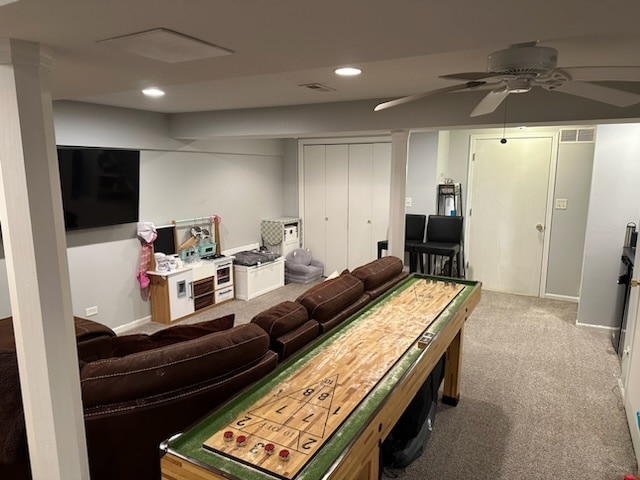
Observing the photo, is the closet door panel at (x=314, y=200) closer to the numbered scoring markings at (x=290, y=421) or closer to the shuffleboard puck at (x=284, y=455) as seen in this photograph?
the numbered scoring markings at (x=290, y=421)

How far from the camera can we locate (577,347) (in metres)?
4.20

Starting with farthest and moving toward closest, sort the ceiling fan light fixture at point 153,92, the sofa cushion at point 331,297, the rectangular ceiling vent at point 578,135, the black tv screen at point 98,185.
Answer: the rectangular ceiling vent at point 578,135 → the black tv screen at point 98,185 → the ceiling fan light fixture at point 153,92 → the sofa cushion at point 331,297

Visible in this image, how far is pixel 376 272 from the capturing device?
10.7 feet

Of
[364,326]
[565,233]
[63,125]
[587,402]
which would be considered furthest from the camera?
[565,233]

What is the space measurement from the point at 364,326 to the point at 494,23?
171 cm

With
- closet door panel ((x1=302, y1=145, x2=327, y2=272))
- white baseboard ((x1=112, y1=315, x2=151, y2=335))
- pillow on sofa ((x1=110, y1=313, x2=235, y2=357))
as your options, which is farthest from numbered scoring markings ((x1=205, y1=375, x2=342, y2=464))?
closet door panel ((x1=302, y1=145, x2=327, y2=272))

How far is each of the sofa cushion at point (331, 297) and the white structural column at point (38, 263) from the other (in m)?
1.33

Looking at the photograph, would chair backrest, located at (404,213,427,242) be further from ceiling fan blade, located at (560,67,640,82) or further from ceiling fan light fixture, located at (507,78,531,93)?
ceiling fan blade, located at (560,67,640,82)

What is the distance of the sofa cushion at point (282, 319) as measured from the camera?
88.5 inches

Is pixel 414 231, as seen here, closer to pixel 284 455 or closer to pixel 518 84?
pixel 518 84

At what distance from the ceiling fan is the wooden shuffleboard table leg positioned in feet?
5.83

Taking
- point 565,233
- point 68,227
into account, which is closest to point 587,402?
point 565,233

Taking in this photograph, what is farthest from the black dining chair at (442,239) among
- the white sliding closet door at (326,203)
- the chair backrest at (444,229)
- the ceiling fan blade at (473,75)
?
the ceiling fan blade at (473,75)

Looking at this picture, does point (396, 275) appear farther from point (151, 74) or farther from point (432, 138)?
point (432, 138)
